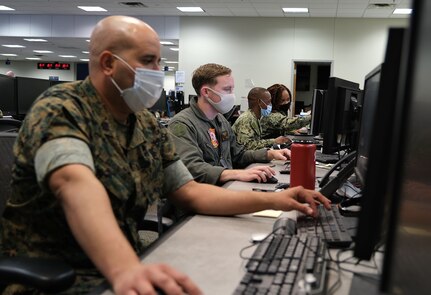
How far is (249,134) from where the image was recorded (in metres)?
→ 4.03

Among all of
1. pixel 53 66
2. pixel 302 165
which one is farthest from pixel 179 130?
pixel 53 66

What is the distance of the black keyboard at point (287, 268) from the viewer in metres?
0.85

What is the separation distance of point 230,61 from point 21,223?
9.25 m

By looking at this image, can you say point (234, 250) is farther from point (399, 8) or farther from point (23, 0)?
point (23, 0)

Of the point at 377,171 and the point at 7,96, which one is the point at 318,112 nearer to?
the point at 377,171

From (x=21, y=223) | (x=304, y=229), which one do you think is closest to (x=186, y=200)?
(x=304, y=229)

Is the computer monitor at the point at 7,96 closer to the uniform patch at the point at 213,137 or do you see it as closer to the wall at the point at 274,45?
the uniform patch at the point at 213,137

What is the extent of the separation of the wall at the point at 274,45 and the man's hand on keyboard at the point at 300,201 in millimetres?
8591

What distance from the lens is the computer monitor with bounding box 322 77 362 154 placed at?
204 cm

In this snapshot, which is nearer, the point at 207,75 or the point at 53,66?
the point at 207,75

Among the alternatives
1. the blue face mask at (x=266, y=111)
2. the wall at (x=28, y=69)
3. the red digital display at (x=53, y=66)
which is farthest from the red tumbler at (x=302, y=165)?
the wall at (x=28, y=69)

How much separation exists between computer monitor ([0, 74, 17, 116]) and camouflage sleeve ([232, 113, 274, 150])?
2.31 meters

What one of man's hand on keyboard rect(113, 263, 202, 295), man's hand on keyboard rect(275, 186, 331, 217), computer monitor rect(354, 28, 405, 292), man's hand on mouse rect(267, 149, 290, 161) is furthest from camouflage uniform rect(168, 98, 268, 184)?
computer monitor rect(354, 28, 405, 292)

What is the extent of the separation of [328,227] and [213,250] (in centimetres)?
39
